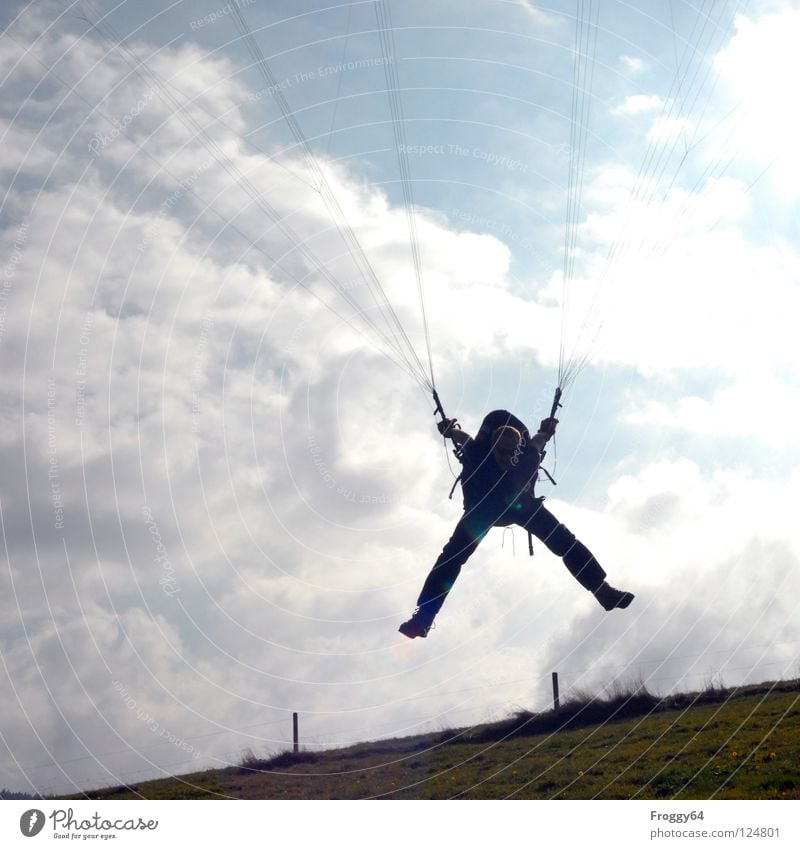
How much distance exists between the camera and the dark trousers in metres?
15.3

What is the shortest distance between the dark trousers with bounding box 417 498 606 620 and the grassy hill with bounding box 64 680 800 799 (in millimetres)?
4371

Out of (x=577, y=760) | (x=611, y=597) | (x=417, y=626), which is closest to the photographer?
(x=417, y=626)

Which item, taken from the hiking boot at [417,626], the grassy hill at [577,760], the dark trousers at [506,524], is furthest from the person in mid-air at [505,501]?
the grassy hill at [577,760]

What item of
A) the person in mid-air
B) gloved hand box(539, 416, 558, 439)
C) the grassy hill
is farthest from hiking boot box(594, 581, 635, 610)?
the grassy hill

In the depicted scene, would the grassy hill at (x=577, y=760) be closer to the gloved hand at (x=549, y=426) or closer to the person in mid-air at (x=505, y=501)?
the person in mid-air at (x=505, y=501)

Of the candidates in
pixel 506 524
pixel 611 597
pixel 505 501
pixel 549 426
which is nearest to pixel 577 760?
pixel 611 597

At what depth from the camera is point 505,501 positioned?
15.9m

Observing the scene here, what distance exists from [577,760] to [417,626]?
6803 mm

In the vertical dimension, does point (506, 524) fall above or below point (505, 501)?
below

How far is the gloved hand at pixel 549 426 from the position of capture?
16.0m

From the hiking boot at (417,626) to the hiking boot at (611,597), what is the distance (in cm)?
284

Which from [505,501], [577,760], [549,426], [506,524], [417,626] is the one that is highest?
[549,426]

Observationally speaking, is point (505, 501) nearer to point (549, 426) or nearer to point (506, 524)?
point (506, 524)
